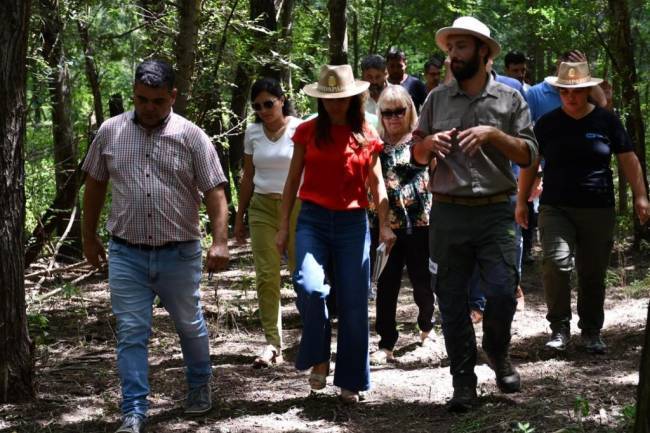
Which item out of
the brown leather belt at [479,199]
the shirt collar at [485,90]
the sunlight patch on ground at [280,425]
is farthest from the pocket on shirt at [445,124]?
the sunlight patch on ground at [280,425]

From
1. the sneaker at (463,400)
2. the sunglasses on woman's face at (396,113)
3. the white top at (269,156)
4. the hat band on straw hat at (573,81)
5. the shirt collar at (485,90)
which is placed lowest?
the sneaker at (463,400)

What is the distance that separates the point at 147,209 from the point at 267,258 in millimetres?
2245

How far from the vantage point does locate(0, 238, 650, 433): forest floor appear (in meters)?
5.75

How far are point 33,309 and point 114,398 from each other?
3.04m

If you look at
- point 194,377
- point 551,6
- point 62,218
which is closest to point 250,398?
point 194,377

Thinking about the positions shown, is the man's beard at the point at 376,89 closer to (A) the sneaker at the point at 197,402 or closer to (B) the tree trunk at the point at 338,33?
(B) the tree trunk at the point at 338,33

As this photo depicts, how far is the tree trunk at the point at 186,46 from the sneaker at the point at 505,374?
4.70 meters

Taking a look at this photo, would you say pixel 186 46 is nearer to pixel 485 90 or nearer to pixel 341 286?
pixel 341 286

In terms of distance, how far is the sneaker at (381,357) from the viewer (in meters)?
7.68

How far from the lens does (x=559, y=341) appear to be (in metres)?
7.59

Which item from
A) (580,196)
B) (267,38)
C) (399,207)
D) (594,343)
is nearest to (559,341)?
(594,343)

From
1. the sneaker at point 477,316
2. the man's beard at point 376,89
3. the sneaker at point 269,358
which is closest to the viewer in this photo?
the sneaker at point 269,358

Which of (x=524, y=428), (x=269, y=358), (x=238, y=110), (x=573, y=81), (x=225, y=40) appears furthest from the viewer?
(x=238, y=110)

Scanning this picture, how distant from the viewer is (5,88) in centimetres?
602
